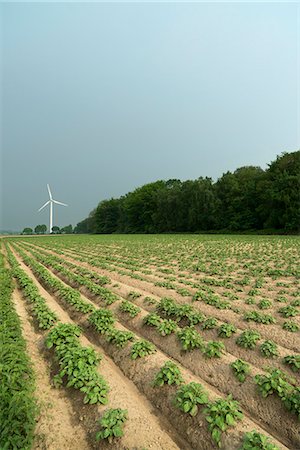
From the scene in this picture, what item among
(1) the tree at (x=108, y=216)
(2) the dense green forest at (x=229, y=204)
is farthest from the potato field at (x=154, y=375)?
(1) the tree at (x=108, y=216)

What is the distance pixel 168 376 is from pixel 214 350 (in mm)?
1354

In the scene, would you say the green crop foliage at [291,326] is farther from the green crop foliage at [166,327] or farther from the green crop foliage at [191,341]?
the green crop foliage at [166,327]

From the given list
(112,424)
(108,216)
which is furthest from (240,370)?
(108,216)

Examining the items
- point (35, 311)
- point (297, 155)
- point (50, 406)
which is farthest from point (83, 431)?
point (297, 155)

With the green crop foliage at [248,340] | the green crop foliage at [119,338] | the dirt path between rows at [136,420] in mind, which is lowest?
the dirt path between rows at [136,420]

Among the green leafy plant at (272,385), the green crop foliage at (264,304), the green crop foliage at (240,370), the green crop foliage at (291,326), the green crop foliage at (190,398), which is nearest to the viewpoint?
the green crop foliage at (190,398)

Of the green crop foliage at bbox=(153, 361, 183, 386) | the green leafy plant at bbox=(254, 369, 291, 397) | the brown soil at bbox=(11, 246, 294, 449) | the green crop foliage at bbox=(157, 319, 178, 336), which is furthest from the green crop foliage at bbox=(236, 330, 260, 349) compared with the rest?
the green crop foliage at bbox=(153, 361, 183, 386)

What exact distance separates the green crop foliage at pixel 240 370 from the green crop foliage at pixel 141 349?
5.92 feet

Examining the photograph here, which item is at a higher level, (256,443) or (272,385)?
(272,385)

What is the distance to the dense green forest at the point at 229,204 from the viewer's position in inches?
2181

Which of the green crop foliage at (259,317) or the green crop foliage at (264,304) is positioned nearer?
the green crop foliage at (259,317)

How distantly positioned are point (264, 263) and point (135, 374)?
1396 centimetres

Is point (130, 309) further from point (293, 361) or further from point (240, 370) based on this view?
point (293, 361)

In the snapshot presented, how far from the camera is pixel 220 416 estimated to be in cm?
439
